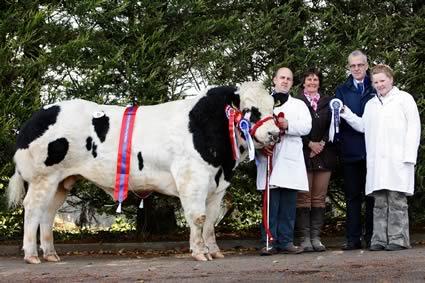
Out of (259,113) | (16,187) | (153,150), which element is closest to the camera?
(259,113)

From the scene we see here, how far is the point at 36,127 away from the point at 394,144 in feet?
13.8

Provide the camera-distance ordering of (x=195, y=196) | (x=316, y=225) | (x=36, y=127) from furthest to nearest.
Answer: (x=316, y=225) → (x=36, y=127) → (x=195, y=196)

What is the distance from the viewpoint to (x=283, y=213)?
9297mm

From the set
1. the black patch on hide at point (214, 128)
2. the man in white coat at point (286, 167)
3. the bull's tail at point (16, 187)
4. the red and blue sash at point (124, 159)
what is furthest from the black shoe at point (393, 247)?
the bull's tail at point (16, 187)

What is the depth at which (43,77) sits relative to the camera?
10.5 metres

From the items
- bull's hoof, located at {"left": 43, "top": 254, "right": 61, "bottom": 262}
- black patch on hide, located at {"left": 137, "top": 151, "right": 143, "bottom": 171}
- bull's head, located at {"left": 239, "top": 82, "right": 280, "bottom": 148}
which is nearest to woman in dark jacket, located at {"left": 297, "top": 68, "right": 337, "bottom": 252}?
bull's head, located at {"left": 239, "top": 82, "right": 280, "bottom": 148}

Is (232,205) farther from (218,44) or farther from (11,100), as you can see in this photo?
(11,100)

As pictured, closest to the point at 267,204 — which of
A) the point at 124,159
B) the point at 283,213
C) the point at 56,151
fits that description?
the point at 283,213

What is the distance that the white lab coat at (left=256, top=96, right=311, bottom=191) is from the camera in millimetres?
9102

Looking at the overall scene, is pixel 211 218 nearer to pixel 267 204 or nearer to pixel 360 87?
pixel 267 204

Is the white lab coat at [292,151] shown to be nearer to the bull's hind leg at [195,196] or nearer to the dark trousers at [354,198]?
the dark trousers at [354,198]

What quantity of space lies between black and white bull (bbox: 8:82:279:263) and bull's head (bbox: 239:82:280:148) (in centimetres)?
1

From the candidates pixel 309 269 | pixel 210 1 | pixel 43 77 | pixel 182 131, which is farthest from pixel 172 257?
pixel 210 1

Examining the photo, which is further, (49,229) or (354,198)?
(354,198)
